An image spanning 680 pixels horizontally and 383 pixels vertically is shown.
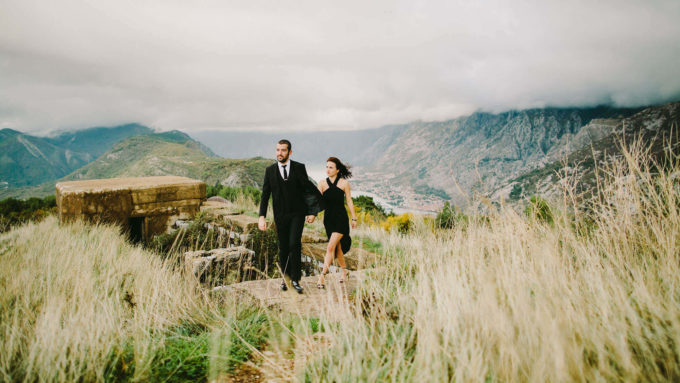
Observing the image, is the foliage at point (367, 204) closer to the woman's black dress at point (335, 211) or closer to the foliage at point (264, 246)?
the foliage at point (264, 246)

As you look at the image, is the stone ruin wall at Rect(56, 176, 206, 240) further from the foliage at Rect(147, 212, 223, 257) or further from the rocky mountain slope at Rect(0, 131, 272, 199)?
the rocky mountain slope at Rect(0, 131, 272, 199)

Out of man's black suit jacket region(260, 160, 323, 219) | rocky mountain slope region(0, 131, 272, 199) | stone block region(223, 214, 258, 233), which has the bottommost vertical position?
stone block region(223, 214, 258, 233)

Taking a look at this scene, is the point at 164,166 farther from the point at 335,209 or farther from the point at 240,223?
the point at 335,209

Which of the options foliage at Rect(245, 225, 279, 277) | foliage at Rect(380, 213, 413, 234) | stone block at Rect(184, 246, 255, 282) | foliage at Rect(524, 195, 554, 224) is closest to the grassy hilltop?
foliage at Rect(524, 195, 554, 224)

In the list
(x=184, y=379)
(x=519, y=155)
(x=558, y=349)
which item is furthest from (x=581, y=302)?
(x=519, y=155)

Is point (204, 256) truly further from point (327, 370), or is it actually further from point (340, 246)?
point (327, 370)

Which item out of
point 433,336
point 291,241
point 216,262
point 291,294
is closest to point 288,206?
point 291,241

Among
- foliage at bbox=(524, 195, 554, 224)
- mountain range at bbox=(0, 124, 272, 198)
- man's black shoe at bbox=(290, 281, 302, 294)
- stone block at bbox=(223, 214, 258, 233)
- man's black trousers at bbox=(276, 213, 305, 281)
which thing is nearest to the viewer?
foliage at bbox=(524, 195, 554, 224)

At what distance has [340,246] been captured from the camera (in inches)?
172

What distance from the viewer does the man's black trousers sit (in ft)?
12.9

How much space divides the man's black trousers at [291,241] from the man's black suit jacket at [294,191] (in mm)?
108

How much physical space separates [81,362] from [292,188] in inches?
104

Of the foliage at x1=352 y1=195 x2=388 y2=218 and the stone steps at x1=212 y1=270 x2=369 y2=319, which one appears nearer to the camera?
the stone steps at x1=212 y1=270 x2=369 y2=319

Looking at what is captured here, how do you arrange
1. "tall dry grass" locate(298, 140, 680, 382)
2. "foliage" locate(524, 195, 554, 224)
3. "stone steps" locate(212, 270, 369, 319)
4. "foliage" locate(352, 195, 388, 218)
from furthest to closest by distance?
"foliage" locate(352, 195, 388, 218), "foliage" locate(524, 195, 554, 224), "stone steps" locate(212, 270, 369, 319), "tall dry grass" locate(298, 140, 680, 382)
